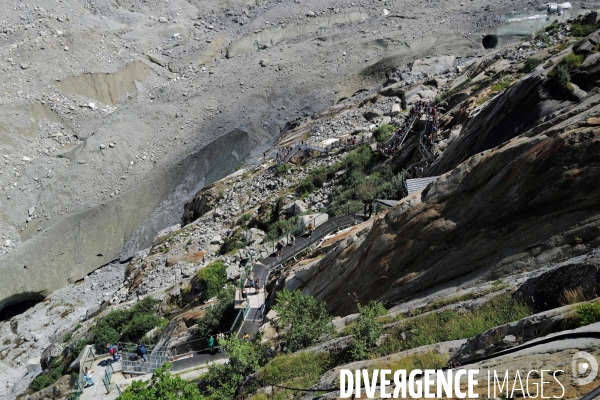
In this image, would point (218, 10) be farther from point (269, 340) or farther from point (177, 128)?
point (269, 340)

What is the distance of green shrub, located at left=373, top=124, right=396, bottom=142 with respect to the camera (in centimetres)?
A: 3262

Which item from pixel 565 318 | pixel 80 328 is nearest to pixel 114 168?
pixel 80 328

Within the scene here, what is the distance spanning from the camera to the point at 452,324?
352 inches

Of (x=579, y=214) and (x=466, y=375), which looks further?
(x=579, y=214)

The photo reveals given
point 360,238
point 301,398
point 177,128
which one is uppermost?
point 177,128

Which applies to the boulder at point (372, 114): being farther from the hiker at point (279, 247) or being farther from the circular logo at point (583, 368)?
the circular logo at point (583, 368)

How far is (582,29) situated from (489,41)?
2916cm

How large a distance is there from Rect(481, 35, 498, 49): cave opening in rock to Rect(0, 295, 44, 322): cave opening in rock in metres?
48.8

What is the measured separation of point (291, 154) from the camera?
38.8 meters

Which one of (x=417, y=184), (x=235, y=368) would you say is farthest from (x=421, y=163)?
(x=235, y=368)

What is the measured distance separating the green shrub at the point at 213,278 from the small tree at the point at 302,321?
1006 cm

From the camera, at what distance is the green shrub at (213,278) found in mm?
22461

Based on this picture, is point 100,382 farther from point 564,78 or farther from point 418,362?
point 564,78

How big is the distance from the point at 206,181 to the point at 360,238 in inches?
1320
